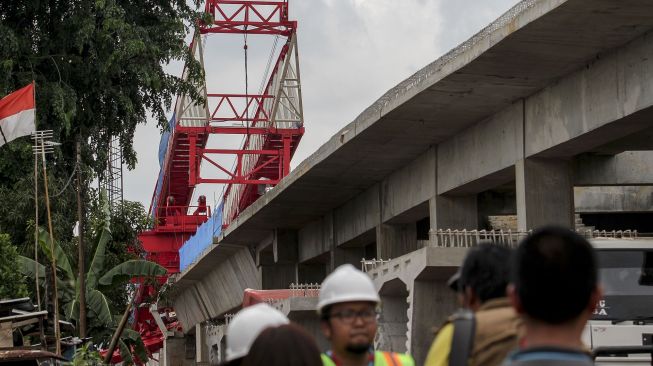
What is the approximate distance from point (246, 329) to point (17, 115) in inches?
1098

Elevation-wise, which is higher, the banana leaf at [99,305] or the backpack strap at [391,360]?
the banana leaf at [99,305]

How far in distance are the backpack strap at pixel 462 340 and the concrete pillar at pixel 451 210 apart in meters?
30.2

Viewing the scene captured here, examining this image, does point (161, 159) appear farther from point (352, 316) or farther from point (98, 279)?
point (352, 316)

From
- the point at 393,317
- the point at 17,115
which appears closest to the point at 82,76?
the point at 17,115

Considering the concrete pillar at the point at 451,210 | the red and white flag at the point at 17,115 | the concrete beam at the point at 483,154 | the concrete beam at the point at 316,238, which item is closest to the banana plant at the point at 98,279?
the red and white flag at the point at 17,115

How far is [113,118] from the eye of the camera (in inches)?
1641

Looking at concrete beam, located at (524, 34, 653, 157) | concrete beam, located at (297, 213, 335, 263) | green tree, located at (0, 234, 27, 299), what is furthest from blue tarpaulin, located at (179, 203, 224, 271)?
concrete beam, located at (524, 34, 653, 157)

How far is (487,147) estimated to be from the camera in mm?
32938

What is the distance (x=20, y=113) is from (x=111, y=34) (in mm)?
7949

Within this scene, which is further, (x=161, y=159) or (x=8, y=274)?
(x=161, y=159)

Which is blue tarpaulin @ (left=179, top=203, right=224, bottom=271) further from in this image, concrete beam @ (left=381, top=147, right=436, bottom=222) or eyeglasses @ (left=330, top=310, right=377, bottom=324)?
eyeglasses @ (left=330, top=310, right=377, bottom=324)

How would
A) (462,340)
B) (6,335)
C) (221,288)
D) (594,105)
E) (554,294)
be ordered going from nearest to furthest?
(554,294) < (462,340) < (6,335) < (594,105) < (221,288)

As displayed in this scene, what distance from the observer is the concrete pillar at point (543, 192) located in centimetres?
3053

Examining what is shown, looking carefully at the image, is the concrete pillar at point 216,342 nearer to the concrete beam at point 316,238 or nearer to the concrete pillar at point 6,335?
the concrete beam at point 316,238
